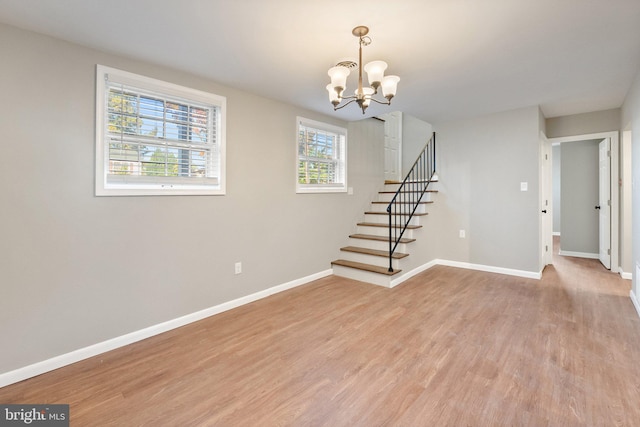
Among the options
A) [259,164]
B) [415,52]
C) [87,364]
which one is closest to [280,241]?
[259,164]

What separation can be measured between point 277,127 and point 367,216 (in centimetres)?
220

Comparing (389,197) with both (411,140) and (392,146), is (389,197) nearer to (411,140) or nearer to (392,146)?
(392,146)

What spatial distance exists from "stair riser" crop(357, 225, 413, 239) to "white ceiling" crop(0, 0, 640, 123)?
2.06 metres

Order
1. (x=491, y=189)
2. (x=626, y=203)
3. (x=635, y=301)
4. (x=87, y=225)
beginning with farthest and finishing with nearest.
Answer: (x=491, y=189)
(x=626, y=203)
(x=635, y=301)
(x=87, y=225)

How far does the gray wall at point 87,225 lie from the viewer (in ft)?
6.54

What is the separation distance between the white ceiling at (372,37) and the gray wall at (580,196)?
9.19 feet

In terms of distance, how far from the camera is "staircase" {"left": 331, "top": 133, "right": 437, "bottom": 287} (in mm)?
3984

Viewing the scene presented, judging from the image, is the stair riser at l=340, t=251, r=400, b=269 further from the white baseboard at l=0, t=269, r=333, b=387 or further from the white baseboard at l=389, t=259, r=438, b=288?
the white baseboard at l=0, t=269, r=333, b=387

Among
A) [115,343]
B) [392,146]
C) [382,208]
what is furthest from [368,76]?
[392,146]

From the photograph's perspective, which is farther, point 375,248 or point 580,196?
point 580,196

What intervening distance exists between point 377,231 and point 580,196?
4068mm

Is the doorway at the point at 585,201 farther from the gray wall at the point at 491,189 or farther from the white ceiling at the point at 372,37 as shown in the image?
the white ceiling at the point at 372,37

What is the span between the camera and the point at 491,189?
4.43 metres

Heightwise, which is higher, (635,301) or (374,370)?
(635,301)
